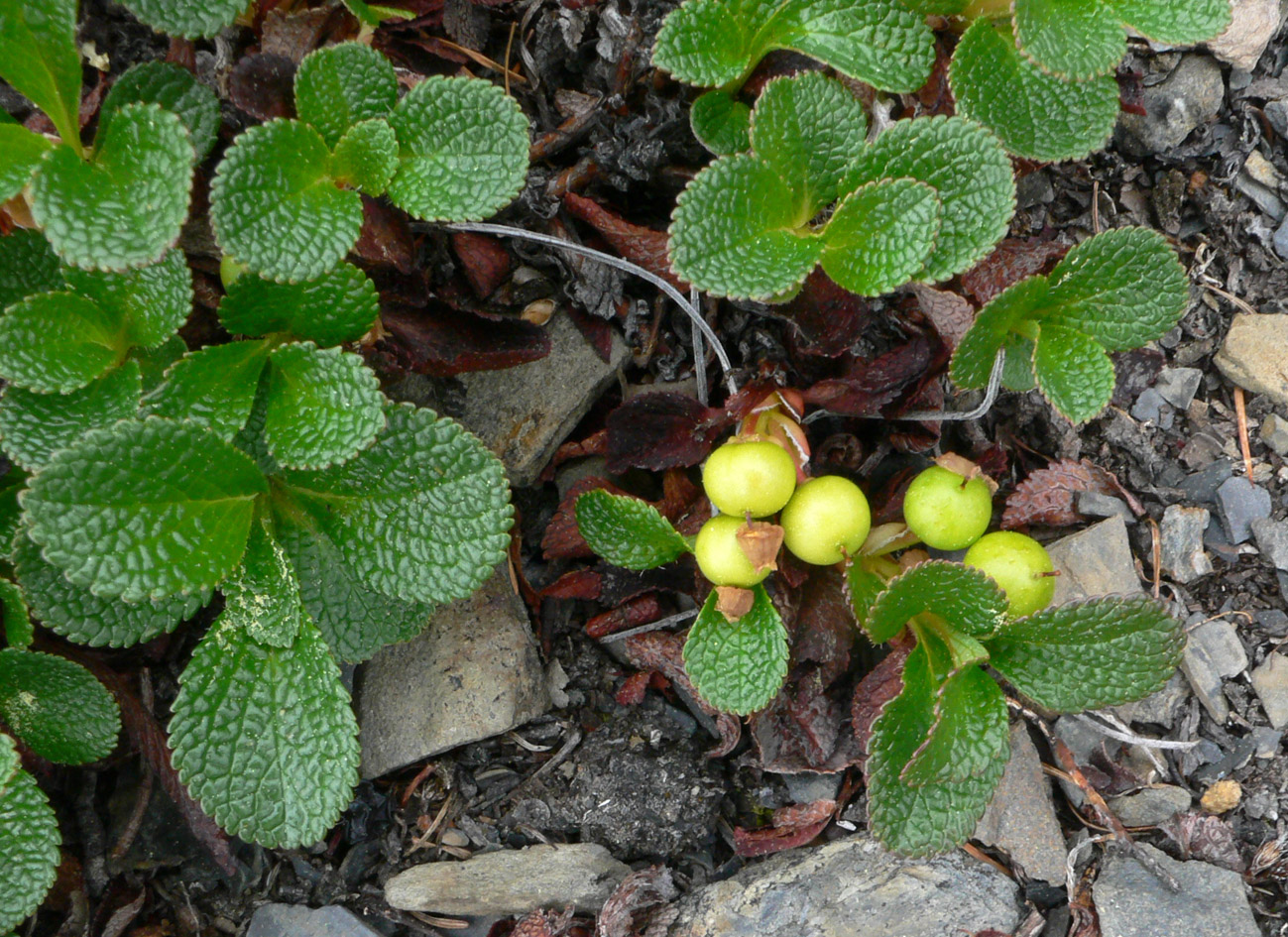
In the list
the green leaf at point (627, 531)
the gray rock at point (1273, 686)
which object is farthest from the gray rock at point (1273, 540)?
the green leaf at point (627, 531)

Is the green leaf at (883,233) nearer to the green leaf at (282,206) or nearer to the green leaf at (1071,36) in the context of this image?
the green leaf at (1071,36)

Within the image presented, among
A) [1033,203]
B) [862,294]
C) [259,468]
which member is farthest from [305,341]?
[1033,203]

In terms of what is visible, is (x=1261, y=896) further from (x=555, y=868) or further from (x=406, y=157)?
(x=406, y=157)

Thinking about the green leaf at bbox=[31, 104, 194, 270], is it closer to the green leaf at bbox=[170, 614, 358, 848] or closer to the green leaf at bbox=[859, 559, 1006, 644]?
the green leaf at bbox=[170, 614, 358, 848]

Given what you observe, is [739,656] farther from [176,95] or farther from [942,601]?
[176,95]

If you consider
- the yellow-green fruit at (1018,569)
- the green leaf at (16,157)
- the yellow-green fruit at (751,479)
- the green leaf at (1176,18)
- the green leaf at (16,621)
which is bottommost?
the green leaf at (16,621)

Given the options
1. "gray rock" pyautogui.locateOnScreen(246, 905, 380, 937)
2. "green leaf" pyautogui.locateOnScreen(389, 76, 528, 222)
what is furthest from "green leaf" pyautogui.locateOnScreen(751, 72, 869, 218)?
"gray rock" pyautogui.locateOnScreen(246, 905, 380, 937)

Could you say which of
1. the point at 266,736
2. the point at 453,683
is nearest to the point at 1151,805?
the point at 453,683
